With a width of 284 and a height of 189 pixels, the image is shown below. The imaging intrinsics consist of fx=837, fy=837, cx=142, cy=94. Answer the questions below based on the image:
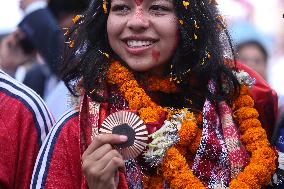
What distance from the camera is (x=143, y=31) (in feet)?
11.1

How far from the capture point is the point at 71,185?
128 inches

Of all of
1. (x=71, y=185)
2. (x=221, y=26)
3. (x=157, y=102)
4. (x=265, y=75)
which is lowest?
(x=265, y=75)

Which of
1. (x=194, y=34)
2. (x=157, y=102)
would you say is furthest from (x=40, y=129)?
(x=194, y=34)

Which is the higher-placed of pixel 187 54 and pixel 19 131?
pixel 187 54

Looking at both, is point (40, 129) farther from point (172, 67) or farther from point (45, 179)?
point (172, 67)

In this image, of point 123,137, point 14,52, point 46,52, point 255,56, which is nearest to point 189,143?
point 123,137

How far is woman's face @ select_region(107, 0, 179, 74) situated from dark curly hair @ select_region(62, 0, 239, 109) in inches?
2.1

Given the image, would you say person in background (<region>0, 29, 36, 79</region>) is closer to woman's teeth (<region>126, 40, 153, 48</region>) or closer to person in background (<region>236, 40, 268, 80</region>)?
person in background (<region>236, 40, 268, 80</region>)

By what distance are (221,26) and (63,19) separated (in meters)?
1.99

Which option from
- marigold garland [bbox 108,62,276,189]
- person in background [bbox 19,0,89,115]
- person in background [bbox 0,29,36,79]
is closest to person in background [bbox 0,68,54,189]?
marigold garland [bbox 108,62,276,189]

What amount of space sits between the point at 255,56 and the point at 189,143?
3.24 metres

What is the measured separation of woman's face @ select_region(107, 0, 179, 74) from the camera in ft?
11.1

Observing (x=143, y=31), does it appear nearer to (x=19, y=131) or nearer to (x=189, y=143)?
(x=189, y=143)

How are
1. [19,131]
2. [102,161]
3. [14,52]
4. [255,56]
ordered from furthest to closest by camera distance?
[255,56] → [14,52] → [19,131] → [102,161]
